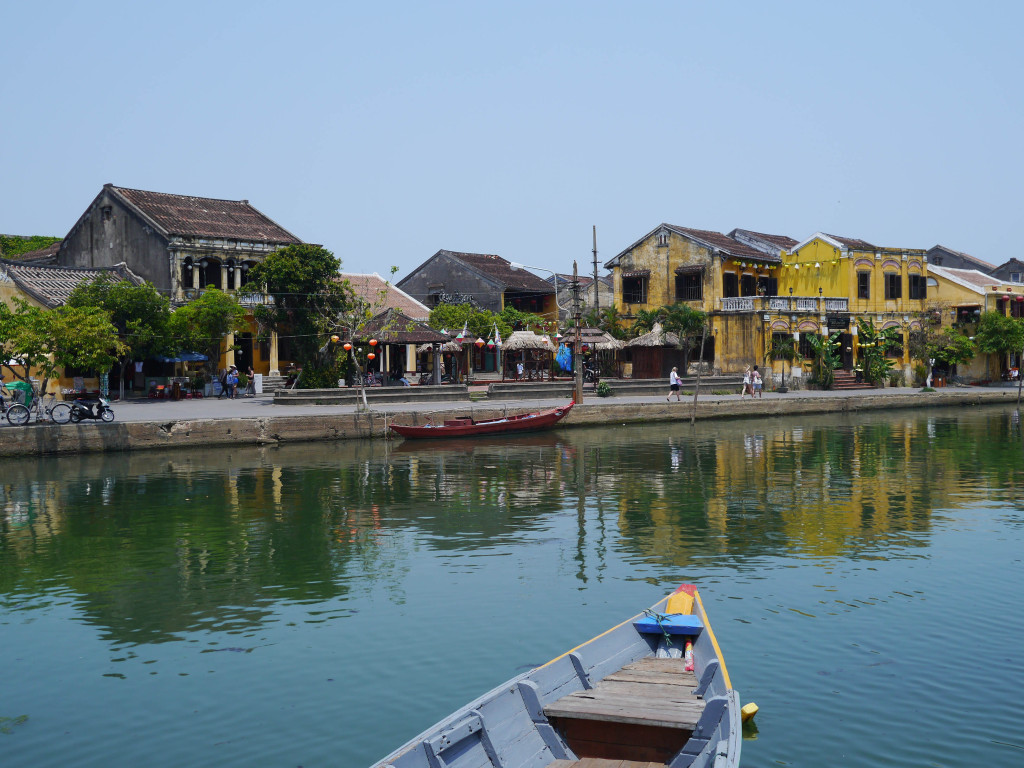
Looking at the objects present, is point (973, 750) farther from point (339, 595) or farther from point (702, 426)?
point (702, 426)

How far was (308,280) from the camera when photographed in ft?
126

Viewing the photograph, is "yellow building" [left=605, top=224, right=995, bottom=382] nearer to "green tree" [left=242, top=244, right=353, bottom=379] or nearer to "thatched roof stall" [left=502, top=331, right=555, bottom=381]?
"thatched roof stall" [left=502, top=331, right=555, bottom=381]

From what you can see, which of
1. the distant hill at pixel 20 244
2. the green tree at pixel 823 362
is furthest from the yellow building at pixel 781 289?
the distant hill at pixel 20 244

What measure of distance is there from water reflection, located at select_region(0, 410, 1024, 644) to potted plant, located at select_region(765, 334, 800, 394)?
1422cm

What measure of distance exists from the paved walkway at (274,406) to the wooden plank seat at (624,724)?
2432 centimetres

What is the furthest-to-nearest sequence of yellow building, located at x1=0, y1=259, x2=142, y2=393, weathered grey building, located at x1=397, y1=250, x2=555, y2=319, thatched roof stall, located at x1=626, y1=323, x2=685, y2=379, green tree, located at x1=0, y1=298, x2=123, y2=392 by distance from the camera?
weathered grey building, located at x1=397, y1=250, x2=555, y2=319, thatched roof stall, located at x1=626, y1=323, x2=685, y2=379, yellow building, located at x1=0, y1=259, x2=142, y2=393, green tree, located at x1=0, y1=298, x2=123, y2=392

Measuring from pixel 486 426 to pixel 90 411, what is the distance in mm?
12599

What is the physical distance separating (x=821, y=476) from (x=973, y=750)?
16.3 metres

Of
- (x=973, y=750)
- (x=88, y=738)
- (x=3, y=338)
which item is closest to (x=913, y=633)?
(x=973, y=750)

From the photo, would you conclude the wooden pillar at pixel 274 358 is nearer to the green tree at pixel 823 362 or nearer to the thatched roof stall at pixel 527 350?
the thatched roof stall at pixel 527 350

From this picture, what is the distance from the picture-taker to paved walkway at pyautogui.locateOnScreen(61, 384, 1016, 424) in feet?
103

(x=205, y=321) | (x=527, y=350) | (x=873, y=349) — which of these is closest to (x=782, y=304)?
(x=873, y=349)

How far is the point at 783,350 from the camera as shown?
46719 mm

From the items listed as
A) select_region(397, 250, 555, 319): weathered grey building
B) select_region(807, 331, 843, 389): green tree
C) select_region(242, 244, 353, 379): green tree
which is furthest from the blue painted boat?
select_region(397, 250, 555, 319): weathered grey building
